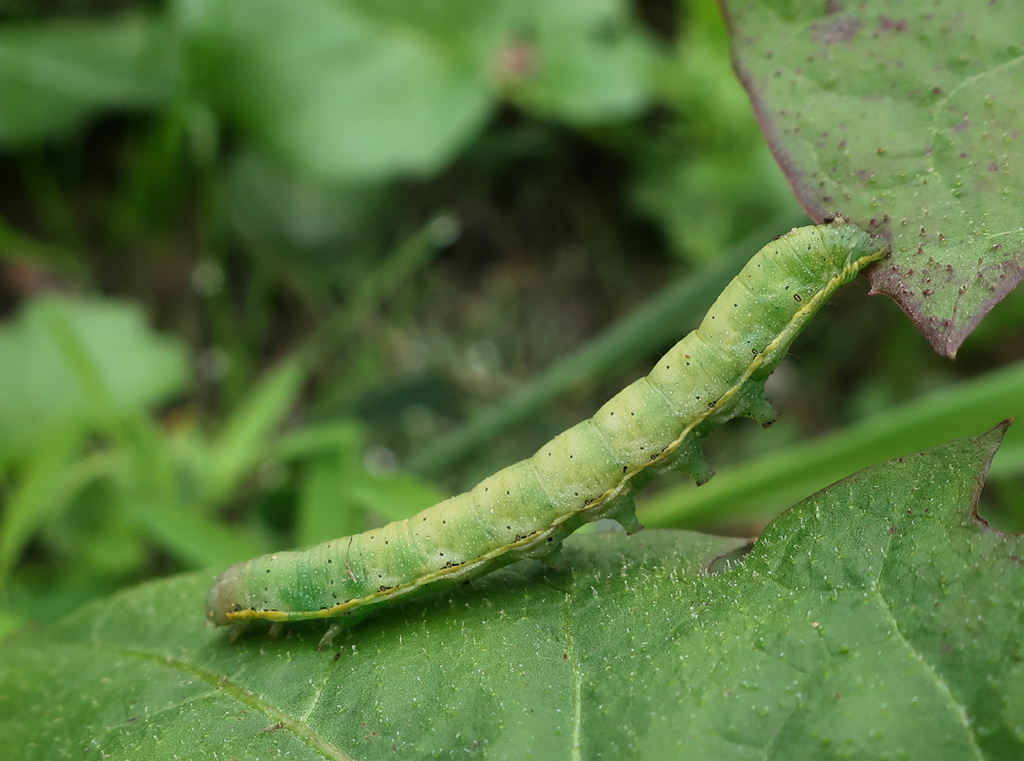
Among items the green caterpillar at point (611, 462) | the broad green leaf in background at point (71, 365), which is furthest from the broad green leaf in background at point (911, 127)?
the broad green leaf in background at point (71, 365)

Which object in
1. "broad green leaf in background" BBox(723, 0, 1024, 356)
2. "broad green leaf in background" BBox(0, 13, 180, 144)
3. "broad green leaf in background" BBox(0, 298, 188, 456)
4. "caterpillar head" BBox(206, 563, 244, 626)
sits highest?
"broad green leaf in background" BBox(723, 0, 1024, 356)

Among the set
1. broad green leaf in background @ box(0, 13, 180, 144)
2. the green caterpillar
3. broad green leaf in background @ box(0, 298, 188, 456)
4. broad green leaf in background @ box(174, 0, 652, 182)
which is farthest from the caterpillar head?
broad green leaf in background @ box(0, 13, 180, 144)

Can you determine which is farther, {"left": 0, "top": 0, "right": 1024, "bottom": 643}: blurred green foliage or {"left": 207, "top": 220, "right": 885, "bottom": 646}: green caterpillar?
{"left": 0, "top": 0, "right": 1024, "bottom": 643}: blurred green foliage

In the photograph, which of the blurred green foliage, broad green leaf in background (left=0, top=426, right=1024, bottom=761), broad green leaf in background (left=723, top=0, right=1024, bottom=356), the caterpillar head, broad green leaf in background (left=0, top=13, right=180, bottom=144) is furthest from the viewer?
broad green leaf in background (left=0, top=13, right=180, bottom=144)

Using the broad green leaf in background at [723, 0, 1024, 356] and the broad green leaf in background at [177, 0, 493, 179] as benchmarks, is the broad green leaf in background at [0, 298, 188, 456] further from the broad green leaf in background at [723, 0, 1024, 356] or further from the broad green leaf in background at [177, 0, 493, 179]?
the broad green leaf in background at [723, 0, 1024, 356]

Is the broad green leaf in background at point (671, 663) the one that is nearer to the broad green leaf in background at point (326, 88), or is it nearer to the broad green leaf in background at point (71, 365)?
the broad green leaf in background at point (71, 365)

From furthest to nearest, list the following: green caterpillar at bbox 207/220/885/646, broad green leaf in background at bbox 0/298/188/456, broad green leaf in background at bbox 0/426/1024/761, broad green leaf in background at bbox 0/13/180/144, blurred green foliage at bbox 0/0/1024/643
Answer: broad green leaf in background at bbox 0/13/180/144 → broad green leaf in background at bbox 0/298/188/456 → blurred green foliage at bbox 0/0/1024/643 → green caterpillar at bbox 207/220/885/646 → broad green leaf in background at bbox 0/426/1024/761
